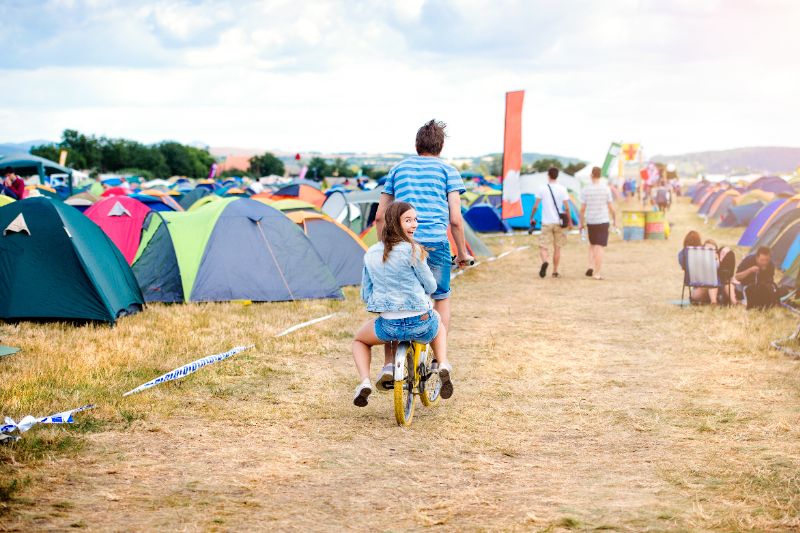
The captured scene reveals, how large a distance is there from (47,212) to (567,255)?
43.0 ft

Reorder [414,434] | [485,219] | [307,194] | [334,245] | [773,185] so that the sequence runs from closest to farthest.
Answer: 1. [414,434]
2. [334,245]
3. [307,194]
4. [485,219]
5. [773,185]

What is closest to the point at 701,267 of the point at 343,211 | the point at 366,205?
the point at 343,211

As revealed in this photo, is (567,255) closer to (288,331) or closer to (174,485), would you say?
(288,331)

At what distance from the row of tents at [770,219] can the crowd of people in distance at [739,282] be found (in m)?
0.96

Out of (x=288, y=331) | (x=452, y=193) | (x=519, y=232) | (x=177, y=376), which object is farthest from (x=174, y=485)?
(x=519, y=232)

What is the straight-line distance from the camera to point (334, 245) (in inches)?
555

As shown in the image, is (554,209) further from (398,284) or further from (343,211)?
(398,284)

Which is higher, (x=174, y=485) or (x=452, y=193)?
(x=452, y=193)

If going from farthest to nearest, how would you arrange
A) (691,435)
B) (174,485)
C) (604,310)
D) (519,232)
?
(519,232) < (604,310) < (691,435) < (174,485)

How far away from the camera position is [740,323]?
1042 cm

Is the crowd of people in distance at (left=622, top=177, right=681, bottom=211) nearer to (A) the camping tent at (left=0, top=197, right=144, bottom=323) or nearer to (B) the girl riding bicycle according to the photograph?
(A) the camping tent at (left=0, top=197, right=144, bottom=323)

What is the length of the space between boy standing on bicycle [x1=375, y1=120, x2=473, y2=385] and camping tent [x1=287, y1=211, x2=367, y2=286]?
7206 mm

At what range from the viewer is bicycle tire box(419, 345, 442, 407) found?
6.25 metres

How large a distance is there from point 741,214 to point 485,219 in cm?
915
